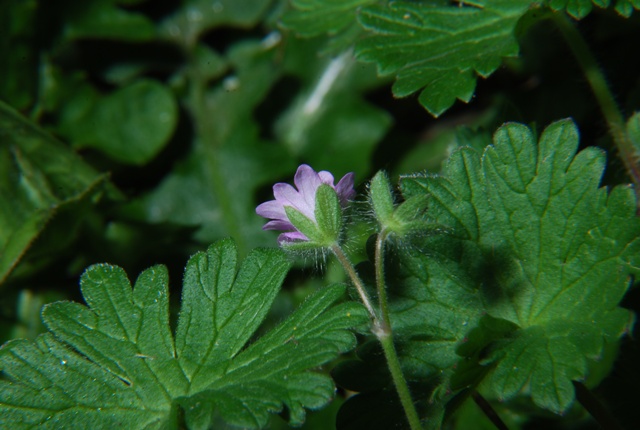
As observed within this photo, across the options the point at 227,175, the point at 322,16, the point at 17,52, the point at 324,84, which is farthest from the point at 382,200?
Answer: the point at 17,52

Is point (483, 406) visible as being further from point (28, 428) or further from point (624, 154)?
point (28, 428)

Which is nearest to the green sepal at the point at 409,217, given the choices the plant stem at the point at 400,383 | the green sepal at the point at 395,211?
the green sepal at the point at 395,211

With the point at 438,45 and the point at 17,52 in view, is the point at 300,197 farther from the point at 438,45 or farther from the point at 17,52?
the point at 17,52

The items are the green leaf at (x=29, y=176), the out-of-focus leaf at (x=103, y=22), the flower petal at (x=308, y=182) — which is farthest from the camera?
the out-of-focus leaf at (x=103, y=22)

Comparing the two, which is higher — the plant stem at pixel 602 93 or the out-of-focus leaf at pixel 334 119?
the plant stem at pixel 602 93

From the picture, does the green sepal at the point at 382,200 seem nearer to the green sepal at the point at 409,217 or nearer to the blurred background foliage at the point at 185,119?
the green sepal at the point at 409,217

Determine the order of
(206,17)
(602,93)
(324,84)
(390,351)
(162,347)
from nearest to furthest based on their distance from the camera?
(390,351), (162,347), (602,93), (324,84), (206,17)

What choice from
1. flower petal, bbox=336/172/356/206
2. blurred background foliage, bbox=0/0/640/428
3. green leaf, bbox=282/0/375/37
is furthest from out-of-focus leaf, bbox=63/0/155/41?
flower petal, bbox=336/172/356/206
